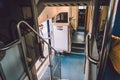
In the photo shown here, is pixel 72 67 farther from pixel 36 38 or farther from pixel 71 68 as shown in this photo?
pixel 36 38

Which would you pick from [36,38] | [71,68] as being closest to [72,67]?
[71,68]

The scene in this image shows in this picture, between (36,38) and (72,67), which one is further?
(72,67)

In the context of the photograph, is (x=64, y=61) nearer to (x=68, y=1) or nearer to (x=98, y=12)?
(x=68, y=1)

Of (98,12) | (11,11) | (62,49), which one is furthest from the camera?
(62,49)

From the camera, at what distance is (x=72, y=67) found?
478 centimetres

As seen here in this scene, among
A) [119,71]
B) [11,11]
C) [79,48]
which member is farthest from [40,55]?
[79,48]

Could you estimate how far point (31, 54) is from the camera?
207 cm

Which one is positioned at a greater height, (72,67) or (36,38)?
(36,38)

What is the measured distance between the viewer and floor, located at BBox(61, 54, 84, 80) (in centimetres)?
428

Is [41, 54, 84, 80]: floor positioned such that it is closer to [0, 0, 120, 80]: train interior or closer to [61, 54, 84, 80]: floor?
[61, 54, 84, 80]: floor

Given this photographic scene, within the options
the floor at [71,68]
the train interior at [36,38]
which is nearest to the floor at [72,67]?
the floor at [71,68]

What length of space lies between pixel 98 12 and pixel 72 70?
3.49 metres

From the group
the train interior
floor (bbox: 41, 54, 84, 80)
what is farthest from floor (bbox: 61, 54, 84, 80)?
the train interior

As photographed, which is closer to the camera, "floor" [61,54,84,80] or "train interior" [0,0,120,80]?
"train interior" [0,0,120,80]
